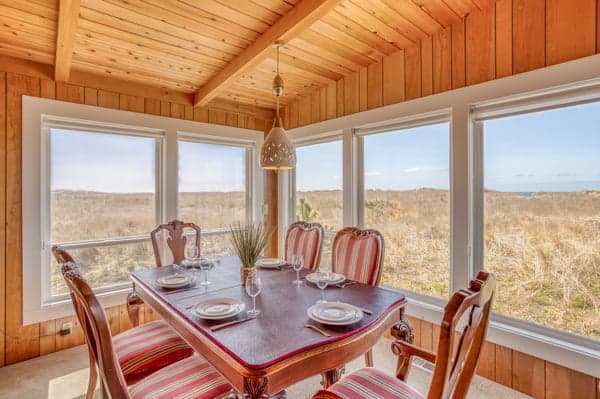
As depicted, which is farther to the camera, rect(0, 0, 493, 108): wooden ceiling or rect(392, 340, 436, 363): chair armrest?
rect(0, 0, 493, 108): wooden ceiling

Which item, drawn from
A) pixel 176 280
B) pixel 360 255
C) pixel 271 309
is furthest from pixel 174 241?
pixel 360 255

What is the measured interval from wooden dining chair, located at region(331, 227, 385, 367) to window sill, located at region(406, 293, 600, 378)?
3.15ft

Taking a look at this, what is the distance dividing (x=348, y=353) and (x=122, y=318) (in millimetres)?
2596

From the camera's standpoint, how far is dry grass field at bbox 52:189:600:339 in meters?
1.99

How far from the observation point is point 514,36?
214 cm

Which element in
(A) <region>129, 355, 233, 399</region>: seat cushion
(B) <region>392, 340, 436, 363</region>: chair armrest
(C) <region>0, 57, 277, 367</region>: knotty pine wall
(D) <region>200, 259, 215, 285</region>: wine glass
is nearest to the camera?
(A) <region>129, 355, 233, 399</region>: seat cushion

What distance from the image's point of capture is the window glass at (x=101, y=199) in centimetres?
271

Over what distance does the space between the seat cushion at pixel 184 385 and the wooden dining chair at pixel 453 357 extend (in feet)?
1.52

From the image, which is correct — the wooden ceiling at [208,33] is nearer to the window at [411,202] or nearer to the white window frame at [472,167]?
the white window frame at [472,167]

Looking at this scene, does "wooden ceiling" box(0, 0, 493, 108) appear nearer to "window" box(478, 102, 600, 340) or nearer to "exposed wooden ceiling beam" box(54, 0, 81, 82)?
"exposed wooden ceiling beam" box(54, 0, 81, 82)

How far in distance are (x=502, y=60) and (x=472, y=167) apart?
2.58 feet

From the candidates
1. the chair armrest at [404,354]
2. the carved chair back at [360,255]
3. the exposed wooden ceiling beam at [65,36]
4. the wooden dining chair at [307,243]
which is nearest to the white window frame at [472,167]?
the carved chair back at [360,255]

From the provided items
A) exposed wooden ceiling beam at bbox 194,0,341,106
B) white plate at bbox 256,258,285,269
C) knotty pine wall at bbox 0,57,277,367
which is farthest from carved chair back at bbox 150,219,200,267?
exposed wooden ceiling beam at bbox 194,0,341,106

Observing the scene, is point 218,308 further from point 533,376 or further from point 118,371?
point 533,376
